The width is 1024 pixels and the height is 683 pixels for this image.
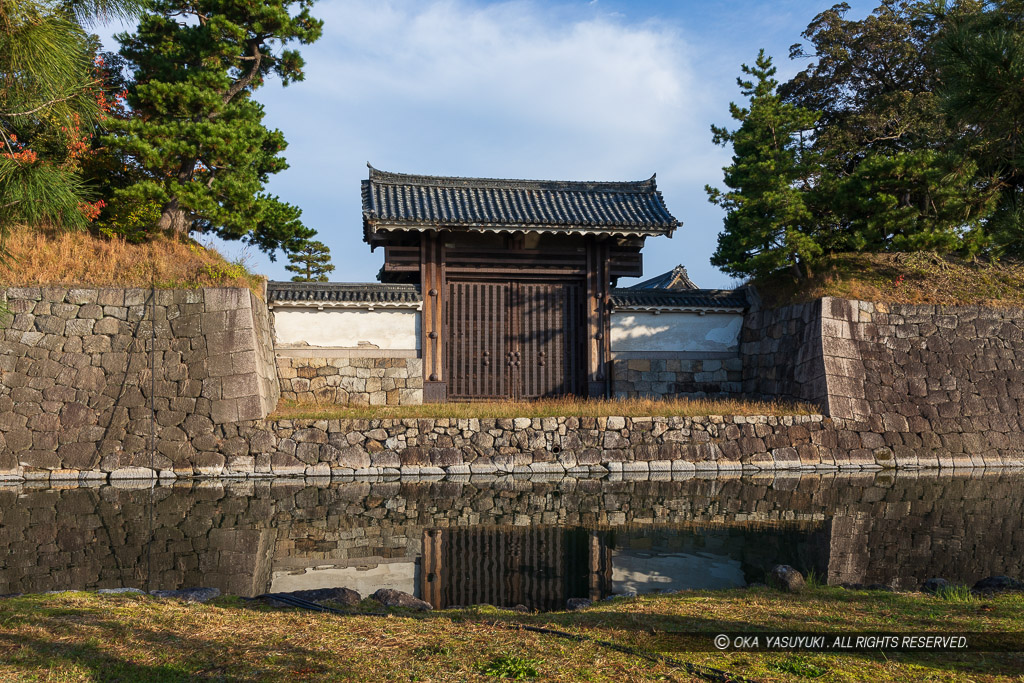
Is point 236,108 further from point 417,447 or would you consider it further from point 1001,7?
point 1001,7

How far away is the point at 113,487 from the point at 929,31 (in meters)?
23.2

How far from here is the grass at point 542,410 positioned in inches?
550

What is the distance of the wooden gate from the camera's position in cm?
1753

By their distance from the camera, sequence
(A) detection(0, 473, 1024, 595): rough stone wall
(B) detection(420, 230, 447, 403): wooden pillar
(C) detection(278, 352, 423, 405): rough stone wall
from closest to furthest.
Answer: (A) detection(0, 473, 1024, 595): rough stone wall, (C) detection(278, 352, 423, 405): rough stone wall, (B) detection(420, 230, 447, 403): wooden pillar

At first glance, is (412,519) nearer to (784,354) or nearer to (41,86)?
(41,86)

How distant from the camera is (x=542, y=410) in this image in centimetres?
1449

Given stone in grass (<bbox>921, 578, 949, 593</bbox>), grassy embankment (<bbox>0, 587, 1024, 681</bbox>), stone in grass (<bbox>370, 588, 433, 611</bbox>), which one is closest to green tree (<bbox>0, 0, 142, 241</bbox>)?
grassy embankment (<bbox>0, 587, 1024, 681</bbox>)

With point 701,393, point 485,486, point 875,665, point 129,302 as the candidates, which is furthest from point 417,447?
point 875,665

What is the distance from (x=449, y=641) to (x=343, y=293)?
13.6m

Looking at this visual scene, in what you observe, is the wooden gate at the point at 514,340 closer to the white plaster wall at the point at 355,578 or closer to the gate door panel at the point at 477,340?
the gate door panel at the point at 477,340

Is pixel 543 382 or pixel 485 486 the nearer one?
pixel 485 486

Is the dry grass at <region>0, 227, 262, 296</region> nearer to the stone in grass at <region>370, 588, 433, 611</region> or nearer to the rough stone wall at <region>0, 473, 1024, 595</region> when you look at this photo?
the rough stone wall at <region>0, 473, 1024, 595</region>

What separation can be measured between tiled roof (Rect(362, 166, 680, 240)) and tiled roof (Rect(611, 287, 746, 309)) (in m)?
1.62

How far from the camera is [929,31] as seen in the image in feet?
67.9
